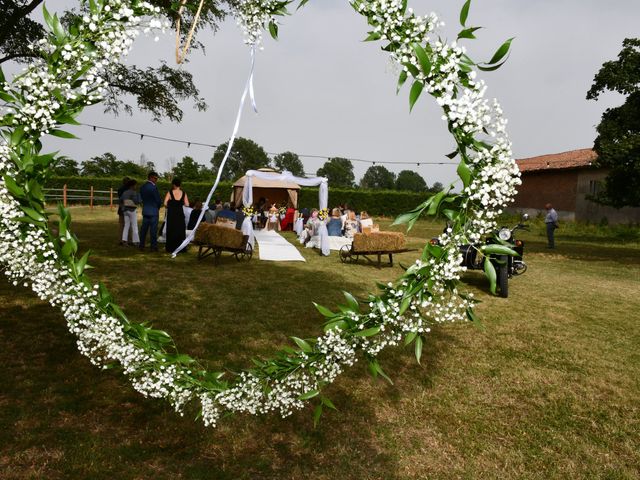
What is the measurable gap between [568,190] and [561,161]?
139 inches

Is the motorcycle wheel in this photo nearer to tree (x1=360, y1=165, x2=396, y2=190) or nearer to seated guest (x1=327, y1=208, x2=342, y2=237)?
seated guest (x1=327, y1=208, x2=342, y2=237)

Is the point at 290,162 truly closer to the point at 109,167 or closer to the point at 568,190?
the point at 109,167

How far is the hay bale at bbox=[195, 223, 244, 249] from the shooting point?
34.5 ft

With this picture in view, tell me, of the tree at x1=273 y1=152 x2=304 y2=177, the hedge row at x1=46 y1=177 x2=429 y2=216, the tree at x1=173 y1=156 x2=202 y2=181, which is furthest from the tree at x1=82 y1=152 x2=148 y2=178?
the tree at x1=273 y1=152 x2=304 y2=177

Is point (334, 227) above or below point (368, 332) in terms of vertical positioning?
below

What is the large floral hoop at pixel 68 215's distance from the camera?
1.67 metres

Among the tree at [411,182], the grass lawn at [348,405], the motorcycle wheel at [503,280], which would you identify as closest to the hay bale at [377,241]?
the motorcycle wheel at [503,280]

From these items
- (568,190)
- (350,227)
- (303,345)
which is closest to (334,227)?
(350,227)

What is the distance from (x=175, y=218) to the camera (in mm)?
11477

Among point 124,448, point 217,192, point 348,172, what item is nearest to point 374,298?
point 124,448

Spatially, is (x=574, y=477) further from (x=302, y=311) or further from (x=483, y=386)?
(x=302, y=311)

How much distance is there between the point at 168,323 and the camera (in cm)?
588

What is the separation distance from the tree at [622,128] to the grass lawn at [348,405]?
10368 millimetres

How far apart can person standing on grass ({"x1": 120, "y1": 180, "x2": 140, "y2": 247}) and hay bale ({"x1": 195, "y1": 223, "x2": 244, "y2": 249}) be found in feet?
8.62
